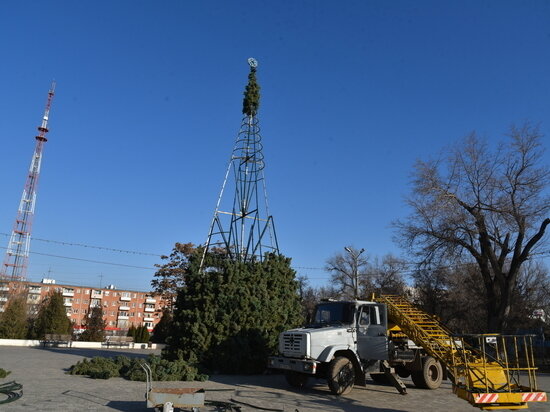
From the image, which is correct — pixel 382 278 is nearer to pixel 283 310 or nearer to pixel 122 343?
pixel 122 343

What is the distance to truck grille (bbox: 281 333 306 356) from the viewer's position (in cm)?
1273

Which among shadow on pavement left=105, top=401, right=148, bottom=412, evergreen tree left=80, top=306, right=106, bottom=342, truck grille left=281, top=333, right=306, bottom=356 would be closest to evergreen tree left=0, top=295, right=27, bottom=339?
evergreen tree left=80, top=306, right=106, bottom=342

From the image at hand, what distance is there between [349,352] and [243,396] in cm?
325

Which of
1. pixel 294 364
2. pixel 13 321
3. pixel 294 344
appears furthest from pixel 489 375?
pixel 13 321

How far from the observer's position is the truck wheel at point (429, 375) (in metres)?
14.3

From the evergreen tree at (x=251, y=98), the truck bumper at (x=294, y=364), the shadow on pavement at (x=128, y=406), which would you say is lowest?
the shadow on pavement at (x=128, y=406)

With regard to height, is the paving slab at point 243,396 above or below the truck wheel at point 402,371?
below

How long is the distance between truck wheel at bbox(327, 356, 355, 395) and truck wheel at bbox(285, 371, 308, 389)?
5.79ft

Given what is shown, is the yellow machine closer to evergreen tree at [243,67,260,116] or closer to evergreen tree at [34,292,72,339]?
evergreen tree at [243,67,260,116]

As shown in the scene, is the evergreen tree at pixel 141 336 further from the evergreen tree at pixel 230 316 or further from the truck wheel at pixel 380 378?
the truck wheel at pixel 380 378

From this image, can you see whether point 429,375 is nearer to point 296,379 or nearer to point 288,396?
point 296,379

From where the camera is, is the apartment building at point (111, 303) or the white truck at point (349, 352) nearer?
the white truck at point (349, 352)

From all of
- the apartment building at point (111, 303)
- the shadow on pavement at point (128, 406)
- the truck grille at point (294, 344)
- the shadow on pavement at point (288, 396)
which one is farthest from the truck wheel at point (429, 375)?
the apartment building at point (111, 303)

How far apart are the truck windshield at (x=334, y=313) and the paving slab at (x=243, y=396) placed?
2.00 meters
